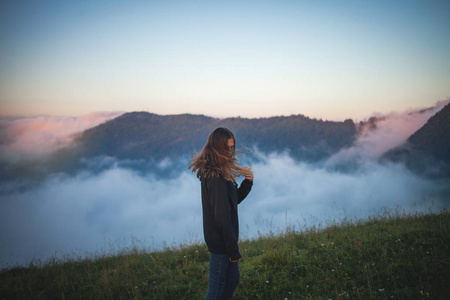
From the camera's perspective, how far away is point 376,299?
3.43m

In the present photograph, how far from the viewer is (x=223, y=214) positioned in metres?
2.50

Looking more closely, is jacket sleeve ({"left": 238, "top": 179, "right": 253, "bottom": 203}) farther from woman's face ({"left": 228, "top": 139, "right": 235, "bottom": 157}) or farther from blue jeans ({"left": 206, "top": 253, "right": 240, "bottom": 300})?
blue jeans ({"left": 206, "top": 253, "right": 240, "bottom": 300})

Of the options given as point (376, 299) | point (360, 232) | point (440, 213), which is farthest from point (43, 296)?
point (440, 213)

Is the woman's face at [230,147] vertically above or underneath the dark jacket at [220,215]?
above

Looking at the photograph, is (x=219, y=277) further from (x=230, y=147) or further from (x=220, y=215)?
(x=230, y=147)

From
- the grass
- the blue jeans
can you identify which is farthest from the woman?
the grass

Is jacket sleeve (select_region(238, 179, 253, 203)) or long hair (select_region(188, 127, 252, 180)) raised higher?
long hair (select_region(188, 127, 252, 180))

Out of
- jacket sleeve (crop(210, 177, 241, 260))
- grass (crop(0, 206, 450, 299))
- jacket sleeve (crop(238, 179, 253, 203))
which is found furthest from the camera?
grass (crop(0, 206, 450, 299))

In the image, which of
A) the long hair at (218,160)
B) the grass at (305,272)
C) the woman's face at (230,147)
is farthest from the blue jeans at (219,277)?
the grass at (305,272)

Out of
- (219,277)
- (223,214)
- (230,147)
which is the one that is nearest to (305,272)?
(219,277)

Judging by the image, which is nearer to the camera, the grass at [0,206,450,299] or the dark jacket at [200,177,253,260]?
the dark jacket at [200,177,253,260]

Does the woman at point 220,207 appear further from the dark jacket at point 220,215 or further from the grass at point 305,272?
the grass at point 305,272

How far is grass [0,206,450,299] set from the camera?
3.87 meters

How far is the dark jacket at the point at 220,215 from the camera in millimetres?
2504
